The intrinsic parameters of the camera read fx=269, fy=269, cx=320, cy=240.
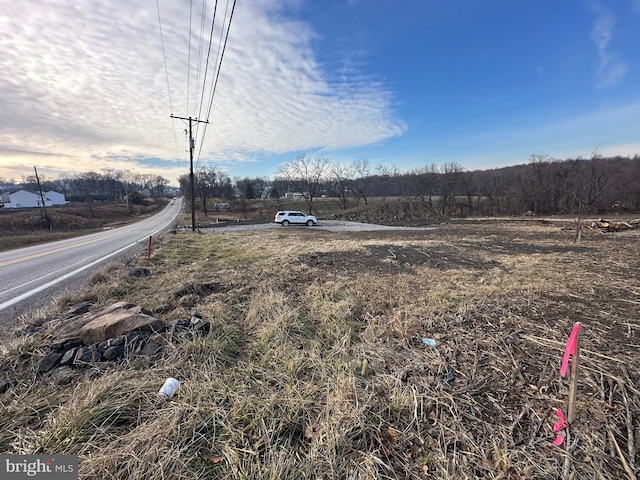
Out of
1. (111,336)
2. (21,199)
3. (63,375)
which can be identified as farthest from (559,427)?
(21,199)

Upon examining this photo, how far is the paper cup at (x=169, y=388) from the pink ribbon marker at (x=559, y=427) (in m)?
3.26

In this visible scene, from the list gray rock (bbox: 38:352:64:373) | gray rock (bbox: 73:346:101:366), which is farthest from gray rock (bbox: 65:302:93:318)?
gray rock (bbox: 73:346:101:366)

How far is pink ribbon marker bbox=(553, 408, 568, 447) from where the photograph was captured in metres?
2.07

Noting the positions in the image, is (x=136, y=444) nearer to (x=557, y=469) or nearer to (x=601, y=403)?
(x=557, y=469)

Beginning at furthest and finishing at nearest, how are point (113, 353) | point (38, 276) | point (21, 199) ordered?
point (21, 199), point (38, 276), point (113, 353)

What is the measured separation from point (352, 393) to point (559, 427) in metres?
1.68

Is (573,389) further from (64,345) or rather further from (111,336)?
(64,345)

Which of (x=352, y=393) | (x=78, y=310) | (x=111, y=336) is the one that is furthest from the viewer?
(x=78, y=310)

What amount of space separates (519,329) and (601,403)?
4.98 feet

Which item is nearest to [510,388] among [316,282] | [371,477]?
[371,477]

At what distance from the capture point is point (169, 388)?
2605mm

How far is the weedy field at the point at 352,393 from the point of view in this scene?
1.95m

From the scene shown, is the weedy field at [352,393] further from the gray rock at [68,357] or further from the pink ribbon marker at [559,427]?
the gray rock at [68,357]

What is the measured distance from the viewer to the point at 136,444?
2.02 metres
